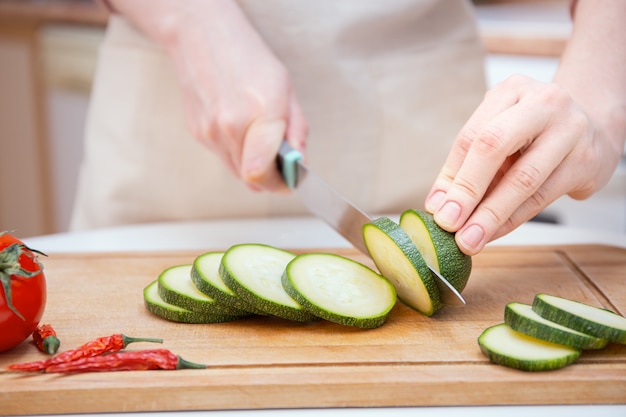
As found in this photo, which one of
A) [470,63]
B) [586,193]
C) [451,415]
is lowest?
[451,415]

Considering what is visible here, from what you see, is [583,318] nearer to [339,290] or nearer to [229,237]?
[339,290]

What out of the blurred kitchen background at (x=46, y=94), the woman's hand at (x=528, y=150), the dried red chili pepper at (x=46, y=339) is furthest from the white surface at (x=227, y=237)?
the blurred kitchen background at (x=46, y=94)

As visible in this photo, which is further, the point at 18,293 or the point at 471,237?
the point at 471,237

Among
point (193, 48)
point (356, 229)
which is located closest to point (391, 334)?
point (356, 229)

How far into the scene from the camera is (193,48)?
1.85 metres

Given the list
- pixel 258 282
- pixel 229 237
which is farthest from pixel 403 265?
pixel 229 237

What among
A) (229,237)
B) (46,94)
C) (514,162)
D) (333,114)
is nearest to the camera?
(514,162)

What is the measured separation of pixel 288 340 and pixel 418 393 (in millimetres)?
253

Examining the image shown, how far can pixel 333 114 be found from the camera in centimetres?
218

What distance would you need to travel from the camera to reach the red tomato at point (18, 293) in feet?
4.06

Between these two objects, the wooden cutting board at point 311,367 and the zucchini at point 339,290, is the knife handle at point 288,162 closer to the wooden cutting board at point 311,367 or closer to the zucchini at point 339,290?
the zucchini at point 339,290

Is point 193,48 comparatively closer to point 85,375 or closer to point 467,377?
point 85,375

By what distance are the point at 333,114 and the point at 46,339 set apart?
109 centimetres

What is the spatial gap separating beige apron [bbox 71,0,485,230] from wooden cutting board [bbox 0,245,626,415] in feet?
2.20
